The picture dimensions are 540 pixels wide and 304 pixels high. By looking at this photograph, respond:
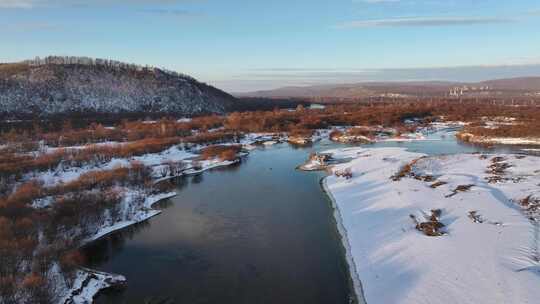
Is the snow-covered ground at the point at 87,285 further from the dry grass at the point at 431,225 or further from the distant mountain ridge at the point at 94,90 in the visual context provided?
the distant mountain ridge at the point at 94,90

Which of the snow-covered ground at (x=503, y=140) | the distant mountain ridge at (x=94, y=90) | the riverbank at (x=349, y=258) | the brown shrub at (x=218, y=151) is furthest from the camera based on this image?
the distant mountain ridge at (x=94, y=90)

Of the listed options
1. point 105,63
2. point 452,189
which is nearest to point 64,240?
point 452,189

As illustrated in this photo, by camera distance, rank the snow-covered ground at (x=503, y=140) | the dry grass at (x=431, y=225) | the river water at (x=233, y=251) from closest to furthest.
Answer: the river water at (x=233, y=251)
the dry grass at (x=431, y=225)
the snow-covered ground at (x=503, y=140)

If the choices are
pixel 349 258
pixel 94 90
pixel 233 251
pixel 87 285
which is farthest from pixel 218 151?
pixel 94 90

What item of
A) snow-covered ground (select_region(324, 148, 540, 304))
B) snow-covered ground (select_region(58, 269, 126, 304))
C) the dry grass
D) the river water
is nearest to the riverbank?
snow-covered ground (select_region(324, 148, 540, 304))

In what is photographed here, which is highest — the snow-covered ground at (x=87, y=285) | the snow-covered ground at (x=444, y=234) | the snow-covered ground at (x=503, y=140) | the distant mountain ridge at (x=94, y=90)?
the distant mountain ridge at (x=94, y=90)

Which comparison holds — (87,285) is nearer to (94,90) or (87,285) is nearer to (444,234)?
(444,234)

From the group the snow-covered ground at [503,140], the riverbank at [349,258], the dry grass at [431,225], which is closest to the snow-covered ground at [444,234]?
the riverbank at [349,258]
